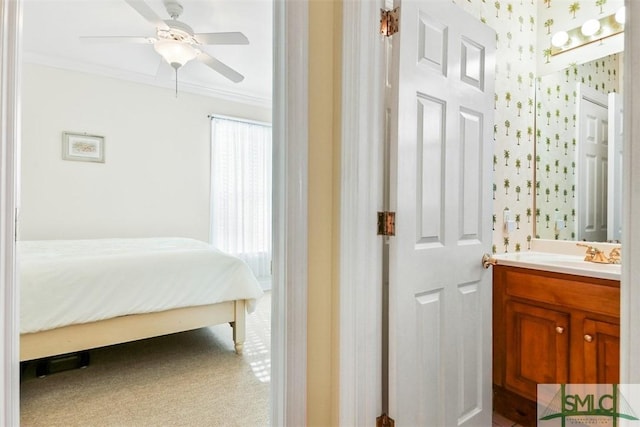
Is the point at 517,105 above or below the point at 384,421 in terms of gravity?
above

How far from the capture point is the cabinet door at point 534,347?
1.60 meters

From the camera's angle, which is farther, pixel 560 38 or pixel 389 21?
pixel 560 38

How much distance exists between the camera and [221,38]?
8.38 feet

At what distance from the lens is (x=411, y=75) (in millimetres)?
1275

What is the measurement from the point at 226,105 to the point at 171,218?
1663 mm

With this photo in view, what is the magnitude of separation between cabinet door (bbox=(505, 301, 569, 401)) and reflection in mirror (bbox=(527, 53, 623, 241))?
0.72 meters

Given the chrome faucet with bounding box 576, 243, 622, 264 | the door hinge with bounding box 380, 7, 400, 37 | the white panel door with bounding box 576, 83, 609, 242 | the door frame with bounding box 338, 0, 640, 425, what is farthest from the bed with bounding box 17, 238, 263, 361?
A: the white panel door with bounding box 576, 83, 609, 242

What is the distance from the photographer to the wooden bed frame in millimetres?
2006

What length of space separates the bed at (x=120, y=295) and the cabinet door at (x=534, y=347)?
1738mm

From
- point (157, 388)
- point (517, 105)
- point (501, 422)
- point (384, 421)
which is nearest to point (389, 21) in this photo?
point (517, 105)

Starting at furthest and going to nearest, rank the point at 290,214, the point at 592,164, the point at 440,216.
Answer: the point at 592,164 < the point at 440,216 < the point at 290,214

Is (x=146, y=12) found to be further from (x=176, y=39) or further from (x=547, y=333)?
(x=547, y=333)

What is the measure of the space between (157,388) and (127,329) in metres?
0.42

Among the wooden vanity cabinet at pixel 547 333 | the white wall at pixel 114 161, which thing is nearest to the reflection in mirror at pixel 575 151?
the wooden vanity cabinet at pixel 547 333
